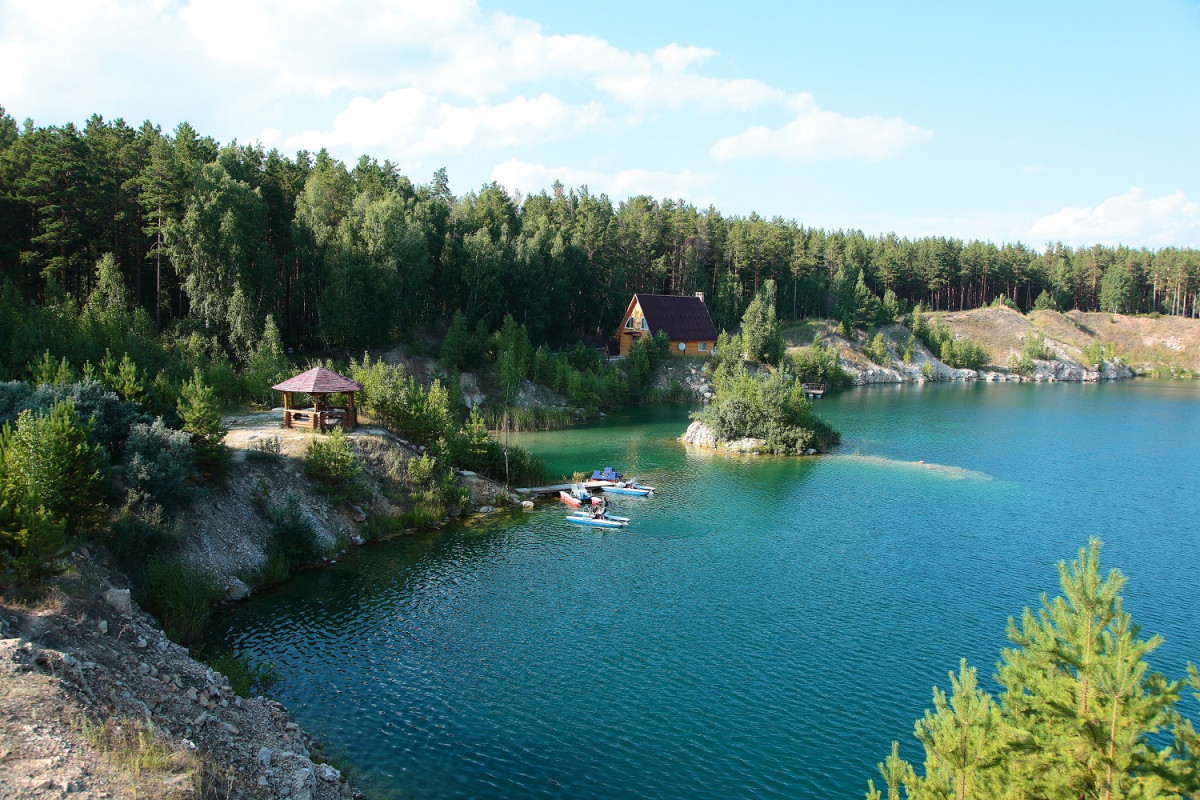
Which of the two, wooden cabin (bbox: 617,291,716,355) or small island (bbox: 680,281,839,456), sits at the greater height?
wooden cabin (bbox: 617,291,716,355)

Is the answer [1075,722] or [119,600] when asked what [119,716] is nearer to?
[119,600]

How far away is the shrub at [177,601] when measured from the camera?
22.6m

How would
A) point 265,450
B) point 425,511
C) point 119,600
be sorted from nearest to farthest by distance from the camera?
point 119,600 → point 265,450 → point 425,511

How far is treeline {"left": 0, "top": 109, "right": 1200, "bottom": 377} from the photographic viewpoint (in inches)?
2085

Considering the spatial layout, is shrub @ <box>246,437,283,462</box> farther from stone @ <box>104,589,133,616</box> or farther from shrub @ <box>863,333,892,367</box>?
shrub @ <box>863,333,892,367</box>

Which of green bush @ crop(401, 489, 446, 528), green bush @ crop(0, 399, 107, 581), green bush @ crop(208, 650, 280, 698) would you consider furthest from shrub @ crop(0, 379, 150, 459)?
green bush @ crop(401, 489, 446, 528)

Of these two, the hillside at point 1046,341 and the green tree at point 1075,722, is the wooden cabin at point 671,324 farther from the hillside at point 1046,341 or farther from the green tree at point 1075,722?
the green tree at point 1075,722

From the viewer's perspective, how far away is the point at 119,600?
20250 millimetres

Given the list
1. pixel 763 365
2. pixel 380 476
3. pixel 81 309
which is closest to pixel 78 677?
pixel 380 476

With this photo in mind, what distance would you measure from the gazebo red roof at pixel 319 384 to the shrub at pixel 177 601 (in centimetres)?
1284

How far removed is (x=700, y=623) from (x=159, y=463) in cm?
2080

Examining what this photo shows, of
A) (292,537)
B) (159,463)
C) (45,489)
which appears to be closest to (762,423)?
(292,537)

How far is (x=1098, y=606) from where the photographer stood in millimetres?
10195

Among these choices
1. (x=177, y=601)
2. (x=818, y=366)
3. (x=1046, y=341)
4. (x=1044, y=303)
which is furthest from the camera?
(x=1044, y=303)
